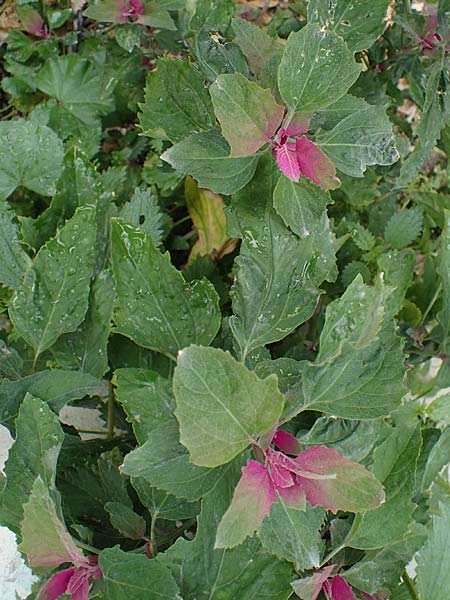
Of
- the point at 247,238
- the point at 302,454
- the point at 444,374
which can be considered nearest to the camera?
the point at 302,454

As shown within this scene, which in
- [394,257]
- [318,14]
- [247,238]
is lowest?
[394,257]

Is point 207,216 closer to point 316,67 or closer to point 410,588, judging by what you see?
point 316,67

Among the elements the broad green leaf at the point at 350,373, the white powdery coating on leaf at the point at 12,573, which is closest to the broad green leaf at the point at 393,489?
the broad green leaf at the point at 350,373

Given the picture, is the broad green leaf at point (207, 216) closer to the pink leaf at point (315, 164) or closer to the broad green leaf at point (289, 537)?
the pink leaf at point (315, 164)

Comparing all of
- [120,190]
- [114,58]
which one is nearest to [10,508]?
[120,190]

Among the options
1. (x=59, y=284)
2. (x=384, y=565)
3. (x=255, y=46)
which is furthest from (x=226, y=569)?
(x=255, y=46)

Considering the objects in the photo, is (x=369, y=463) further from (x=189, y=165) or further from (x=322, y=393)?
(x=189, y=165)

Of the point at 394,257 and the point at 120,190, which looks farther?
the point at 120,190
